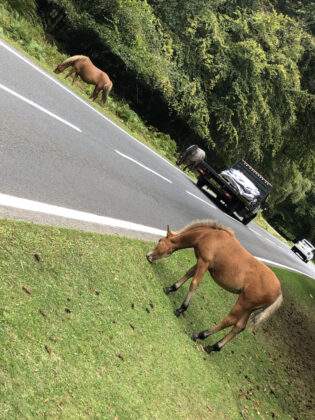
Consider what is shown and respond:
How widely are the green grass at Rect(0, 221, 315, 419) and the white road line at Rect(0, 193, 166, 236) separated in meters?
0.37

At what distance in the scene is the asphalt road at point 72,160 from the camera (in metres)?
7.49

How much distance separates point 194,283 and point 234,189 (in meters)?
11.0

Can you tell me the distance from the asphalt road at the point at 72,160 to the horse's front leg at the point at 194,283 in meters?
1.54

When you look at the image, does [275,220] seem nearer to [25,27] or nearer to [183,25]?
[183,25]

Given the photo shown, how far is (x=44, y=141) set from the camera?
8891 mm

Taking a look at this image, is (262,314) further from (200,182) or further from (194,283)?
(200,182)

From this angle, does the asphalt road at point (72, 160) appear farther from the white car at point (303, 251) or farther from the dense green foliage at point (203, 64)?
the white car at point (303, 251)

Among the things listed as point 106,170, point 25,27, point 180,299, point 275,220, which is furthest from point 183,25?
point 275,220

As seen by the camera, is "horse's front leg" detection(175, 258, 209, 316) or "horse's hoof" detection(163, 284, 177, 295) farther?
"horse's hoof" detection(163, 284, 177, 295)

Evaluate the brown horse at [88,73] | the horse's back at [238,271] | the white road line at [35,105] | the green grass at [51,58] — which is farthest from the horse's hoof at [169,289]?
the brown horse at [88,73]

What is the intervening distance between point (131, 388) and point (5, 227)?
2022 millimetres

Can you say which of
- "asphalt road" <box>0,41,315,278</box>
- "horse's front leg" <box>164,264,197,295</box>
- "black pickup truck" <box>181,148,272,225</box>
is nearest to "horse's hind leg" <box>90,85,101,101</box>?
"asphalt road" <box>0,41,315,278</box>

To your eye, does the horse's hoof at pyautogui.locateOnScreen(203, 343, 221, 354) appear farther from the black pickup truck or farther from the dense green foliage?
the dense green foliage

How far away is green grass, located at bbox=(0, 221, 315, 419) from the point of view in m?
4.46
